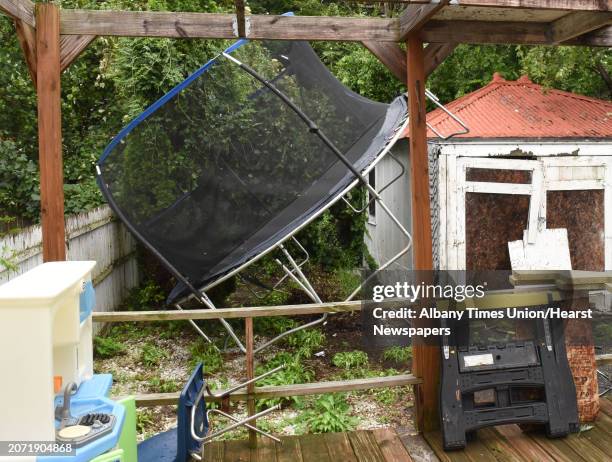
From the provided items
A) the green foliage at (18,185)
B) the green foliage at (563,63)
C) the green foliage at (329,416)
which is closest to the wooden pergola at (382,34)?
the green foliage at (329,416)

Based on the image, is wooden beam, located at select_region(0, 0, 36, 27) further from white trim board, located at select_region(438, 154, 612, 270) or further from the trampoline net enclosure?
white trim board, located at select_region(438, 154, 612, 270)

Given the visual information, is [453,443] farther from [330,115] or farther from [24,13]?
[330,115]

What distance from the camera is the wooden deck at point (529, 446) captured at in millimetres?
3135

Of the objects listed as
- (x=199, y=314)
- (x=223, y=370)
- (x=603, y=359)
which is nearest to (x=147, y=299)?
(x=223, y=370)

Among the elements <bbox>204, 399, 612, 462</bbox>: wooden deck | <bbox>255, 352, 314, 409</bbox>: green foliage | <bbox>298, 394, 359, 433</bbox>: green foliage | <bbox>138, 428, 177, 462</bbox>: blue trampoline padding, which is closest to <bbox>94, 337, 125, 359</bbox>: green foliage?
<bbox>255, 352, 314, 409</bbox>: green foliage

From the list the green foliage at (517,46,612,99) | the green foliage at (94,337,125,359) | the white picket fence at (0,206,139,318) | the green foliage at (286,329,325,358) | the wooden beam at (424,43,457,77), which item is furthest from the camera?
the green foliage at (517,46,612,99)

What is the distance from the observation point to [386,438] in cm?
346

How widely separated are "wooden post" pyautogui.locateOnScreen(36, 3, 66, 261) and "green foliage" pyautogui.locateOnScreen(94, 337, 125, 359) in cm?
302

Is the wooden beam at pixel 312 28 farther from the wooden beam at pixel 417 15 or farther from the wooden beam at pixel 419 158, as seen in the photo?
the wooden beam at pixel 419 158

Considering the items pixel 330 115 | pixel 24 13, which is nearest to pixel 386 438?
pixel 24 13

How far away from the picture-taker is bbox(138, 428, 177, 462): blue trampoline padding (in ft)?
8.67

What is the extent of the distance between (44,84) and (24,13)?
360 millimetres

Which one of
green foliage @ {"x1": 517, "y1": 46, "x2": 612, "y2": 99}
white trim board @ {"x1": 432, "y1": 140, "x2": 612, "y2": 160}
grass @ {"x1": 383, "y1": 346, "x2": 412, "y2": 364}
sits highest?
green foliage @ {"x1": 517, "y1": 46, "x2": 612, "y2": 99}

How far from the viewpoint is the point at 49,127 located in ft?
10.0
